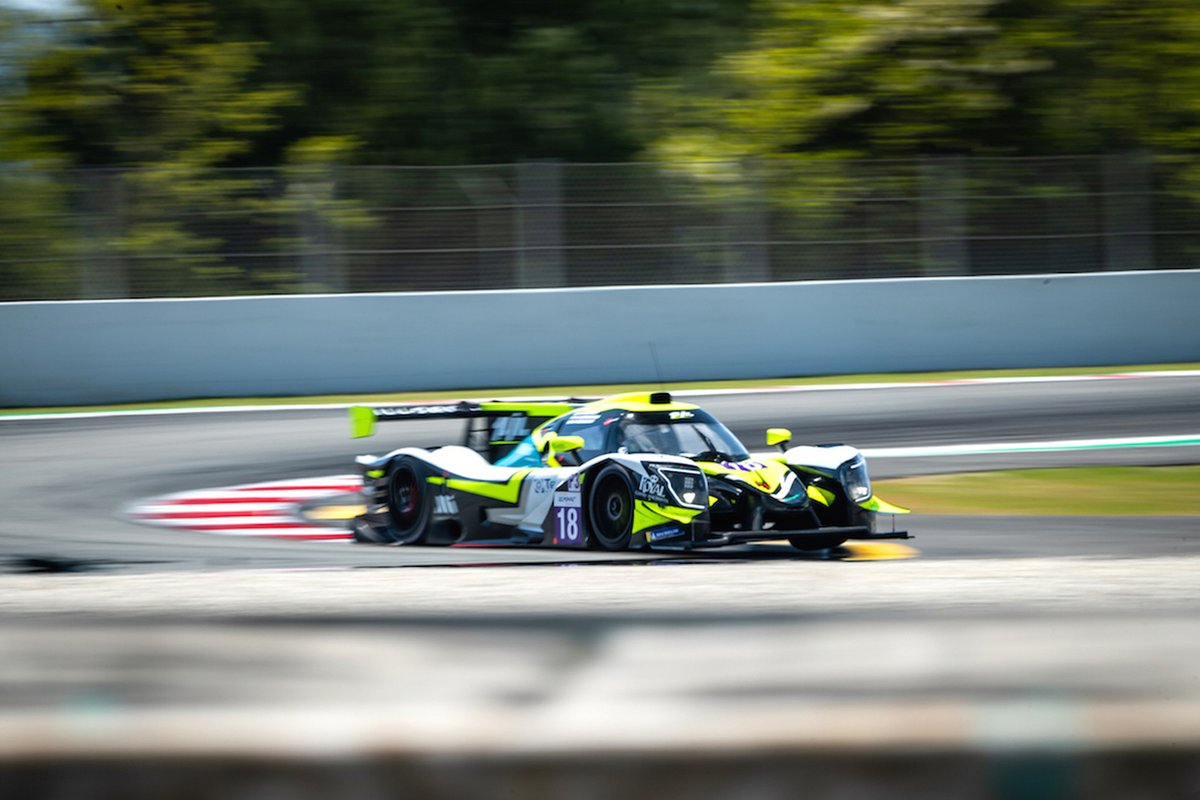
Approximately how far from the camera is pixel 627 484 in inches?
311

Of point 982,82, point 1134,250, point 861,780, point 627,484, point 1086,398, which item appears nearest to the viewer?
point 861,780

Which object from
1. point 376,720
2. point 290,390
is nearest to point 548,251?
point 290,390

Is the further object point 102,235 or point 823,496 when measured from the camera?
point 102,235

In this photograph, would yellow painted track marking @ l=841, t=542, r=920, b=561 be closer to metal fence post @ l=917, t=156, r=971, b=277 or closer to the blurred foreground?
the blurred foreground

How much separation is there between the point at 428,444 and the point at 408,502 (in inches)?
161

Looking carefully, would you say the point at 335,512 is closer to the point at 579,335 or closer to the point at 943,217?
the point at 579,335

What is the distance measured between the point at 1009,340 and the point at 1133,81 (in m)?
5.63

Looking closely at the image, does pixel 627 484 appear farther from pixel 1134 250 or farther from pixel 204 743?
pixel 1134 250

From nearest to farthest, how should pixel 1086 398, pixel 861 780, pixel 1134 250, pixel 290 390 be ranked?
pixel 861 780 < pixel 1086 398 < pixel 290 390 < pixel 1134 250

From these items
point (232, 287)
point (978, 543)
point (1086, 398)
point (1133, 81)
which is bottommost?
point (978, 543)

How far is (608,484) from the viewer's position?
26.3ft

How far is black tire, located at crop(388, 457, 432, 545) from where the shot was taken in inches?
352

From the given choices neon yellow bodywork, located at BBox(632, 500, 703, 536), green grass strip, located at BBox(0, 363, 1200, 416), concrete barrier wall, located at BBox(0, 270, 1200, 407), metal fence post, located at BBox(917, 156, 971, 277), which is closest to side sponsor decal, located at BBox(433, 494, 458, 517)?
neon yellow bodywork, located at BBox(632, 500, 703, 536)

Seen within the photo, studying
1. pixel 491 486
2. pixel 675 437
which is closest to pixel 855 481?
pixel 675 437
